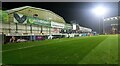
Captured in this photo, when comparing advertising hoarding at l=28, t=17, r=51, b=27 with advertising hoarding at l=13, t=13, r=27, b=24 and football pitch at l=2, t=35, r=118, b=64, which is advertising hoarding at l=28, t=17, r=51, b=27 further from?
football pitch at l=2, t=35, r=118, b=64

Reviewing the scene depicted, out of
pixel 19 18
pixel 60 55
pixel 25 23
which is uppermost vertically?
pixel 19 18

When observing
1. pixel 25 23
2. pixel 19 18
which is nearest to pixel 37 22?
pixel 25 23

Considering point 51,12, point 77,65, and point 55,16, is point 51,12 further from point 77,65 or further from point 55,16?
point 77,65

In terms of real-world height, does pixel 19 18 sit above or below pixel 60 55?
above

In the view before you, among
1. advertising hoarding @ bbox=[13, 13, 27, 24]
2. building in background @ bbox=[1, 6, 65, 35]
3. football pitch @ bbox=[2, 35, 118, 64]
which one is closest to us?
football pitch @ bbox=[2, 35, 118, 64]

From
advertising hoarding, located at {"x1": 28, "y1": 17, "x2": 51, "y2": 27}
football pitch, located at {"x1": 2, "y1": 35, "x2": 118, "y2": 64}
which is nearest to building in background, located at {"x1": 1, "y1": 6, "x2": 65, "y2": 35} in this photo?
advertising hoarding, located at {"x1": 28, "y1": 17, "x2": 51, "y2": 27}

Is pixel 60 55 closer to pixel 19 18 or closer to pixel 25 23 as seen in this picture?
pixel 19 18

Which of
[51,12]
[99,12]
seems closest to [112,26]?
[99,12]

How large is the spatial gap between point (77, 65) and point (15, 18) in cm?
2504

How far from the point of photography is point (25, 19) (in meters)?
36.8

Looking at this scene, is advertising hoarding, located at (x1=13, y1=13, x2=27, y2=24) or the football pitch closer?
the football pitch

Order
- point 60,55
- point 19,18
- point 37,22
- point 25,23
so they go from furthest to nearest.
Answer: point 37,22 < point 25,23 < point 19,18 < point 60,55

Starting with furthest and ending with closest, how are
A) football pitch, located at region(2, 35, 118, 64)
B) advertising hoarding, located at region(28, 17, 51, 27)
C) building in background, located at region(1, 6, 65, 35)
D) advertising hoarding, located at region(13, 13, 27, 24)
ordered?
advertising hoarding, located at region(28, 17, 51, 27) < advertising hoarding, located at region(13, 13, 27, 24) < building in background, located at region(1, 6, 65, 35) < football pitch, located at region(2, 35, 118, 64)

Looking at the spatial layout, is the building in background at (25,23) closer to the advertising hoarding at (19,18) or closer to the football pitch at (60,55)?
the advertising hoarding at (19,18)
